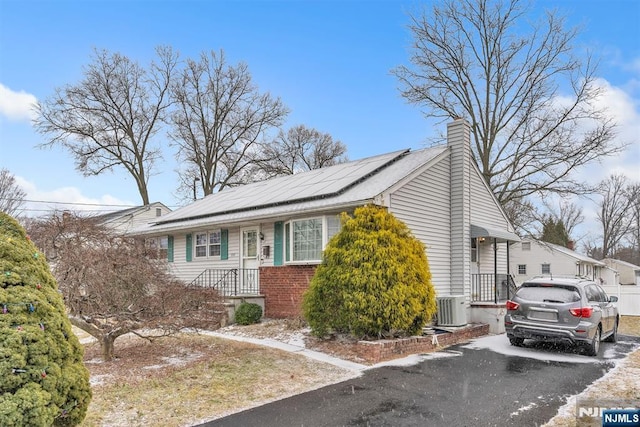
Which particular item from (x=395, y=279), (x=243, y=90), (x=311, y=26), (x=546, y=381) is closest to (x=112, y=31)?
(x=311, y=26)

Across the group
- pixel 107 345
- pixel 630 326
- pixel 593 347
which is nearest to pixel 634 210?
pixel 630 326

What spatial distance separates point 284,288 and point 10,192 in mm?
31553

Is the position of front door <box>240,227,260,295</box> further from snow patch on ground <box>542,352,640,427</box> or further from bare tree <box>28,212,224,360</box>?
snow patch on ground <box>542,352,640,427</box>

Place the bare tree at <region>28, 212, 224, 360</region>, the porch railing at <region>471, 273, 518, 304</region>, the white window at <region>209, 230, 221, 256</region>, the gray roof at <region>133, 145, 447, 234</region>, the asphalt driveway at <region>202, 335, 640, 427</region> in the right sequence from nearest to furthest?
the asphalt driveway at <region>202, 335, 640, 427</region>, the bare tree at <region>28, 212, 224, 360</region>, the gray roof at <region>133, 145, 447, 234</region>, the porch railing at <region>471, 273, 518, 304</region>, the white window at <region>209, 230, 221, 256</region>

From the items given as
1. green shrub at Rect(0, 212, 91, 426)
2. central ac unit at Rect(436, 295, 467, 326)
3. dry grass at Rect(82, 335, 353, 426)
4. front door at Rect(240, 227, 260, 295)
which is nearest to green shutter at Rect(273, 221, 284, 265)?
front door at Rect(240, 227, 260, 295)

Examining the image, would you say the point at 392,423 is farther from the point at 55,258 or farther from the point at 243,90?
the point at 243,90

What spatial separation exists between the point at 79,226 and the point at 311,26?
35.0 feet

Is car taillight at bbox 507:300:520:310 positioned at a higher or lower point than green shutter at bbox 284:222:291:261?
lower

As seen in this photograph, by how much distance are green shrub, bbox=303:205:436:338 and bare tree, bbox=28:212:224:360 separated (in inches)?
110

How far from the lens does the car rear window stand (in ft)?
29.3

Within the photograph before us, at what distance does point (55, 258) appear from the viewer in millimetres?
8062

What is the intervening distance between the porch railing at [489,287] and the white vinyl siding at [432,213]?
1.63m

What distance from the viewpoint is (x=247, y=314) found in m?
12.2

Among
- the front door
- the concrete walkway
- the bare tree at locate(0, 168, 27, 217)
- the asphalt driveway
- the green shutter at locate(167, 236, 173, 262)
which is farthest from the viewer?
the bare tree at locate(0, 168, 27, 217)
